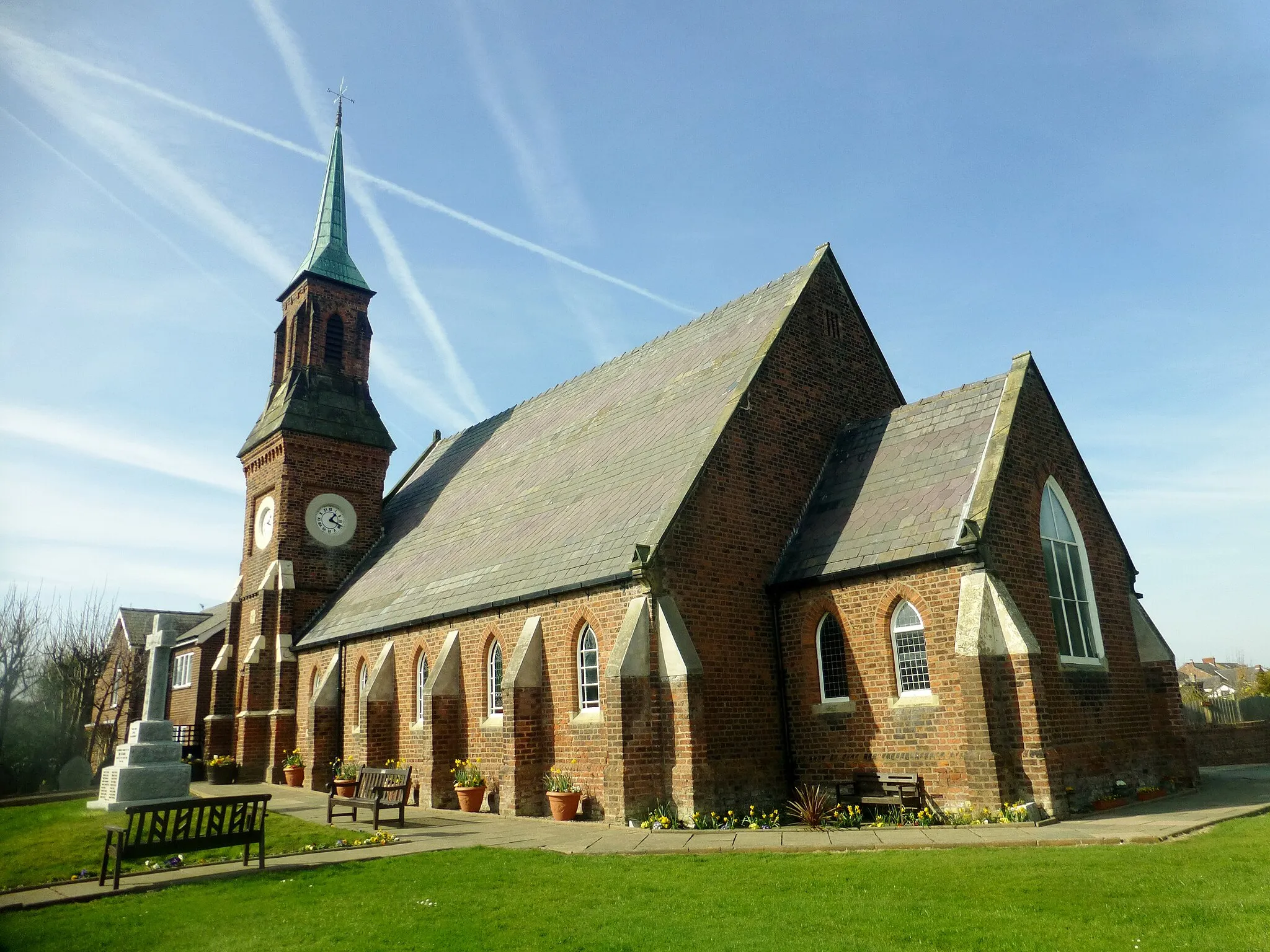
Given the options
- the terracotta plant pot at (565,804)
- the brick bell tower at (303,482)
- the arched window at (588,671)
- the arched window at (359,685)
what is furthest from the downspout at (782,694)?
the brick bell tower at (303,482)

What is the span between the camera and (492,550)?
23047 millimetres

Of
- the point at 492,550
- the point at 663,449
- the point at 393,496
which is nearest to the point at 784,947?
the point at 663,449

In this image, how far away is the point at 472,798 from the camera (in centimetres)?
1950

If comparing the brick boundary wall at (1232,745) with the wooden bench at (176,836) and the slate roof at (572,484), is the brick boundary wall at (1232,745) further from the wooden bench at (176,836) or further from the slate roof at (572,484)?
the wooden bench at (176,836)

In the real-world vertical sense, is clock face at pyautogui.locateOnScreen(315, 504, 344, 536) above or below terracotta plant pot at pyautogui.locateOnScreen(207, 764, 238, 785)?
above

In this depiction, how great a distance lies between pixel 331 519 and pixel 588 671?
17.7 meters

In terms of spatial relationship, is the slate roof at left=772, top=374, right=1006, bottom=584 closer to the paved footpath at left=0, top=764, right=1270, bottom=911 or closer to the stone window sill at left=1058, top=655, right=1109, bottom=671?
the stone window sill at left=1058, top=655, right=1109, bottom=671

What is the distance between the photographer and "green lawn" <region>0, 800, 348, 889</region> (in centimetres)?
1220

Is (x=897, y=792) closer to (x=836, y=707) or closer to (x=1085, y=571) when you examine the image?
(x=836, y=707)

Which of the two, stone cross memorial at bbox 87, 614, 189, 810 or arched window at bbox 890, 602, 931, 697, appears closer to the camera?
stone cross memorial at bbox 87, 614, 189, 810

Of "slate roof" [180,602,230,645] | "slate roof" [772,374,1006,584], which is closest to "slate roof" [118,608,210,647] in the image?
"slate roof" [180,602,230,645]

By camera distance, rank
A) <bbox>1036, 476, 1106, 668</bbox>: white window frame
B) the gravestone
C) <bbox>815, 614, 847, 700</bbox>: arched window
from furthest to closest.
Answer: the gravestone < <bbox>1036, 476, 1106, 668</bbox>: white window frame < <bbox>815, 614, 847, 700</bbox>: arched window

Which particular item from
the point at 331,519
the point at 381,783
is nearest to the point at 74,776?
the point at 331,519

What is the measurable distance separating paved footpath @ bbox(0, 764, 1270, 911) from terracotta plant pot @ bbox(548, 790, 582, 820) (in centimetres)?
28
